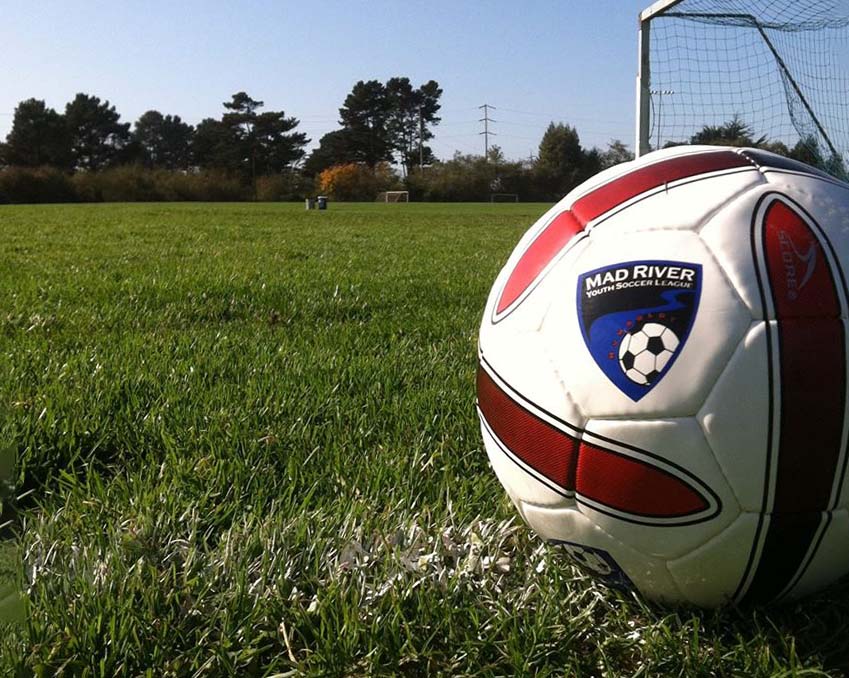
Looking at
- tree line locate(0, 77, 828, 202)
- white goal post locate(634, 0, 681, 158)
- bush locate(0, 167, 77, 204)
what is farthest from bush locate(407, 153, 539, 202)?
white goal post locate(634, 0, 681, 158)

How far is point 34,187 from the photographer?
175 ft

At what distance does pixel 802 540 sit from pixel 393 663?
2.86 feet

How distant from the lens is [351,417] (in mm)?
2900

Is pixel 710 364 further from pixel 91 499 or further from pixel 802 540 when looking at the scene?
pixel 91 499

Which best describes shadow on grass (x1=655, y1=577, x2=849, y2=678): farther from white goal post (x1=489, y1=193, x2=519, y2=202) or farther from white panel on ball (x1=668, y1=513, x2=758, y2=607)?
white goal post (x1=489, y1=193, x2=519, y2=202)

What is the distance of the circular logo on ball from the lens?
1.63 meters

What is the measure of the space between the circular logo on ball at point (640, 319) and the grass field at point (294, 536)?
0.55m

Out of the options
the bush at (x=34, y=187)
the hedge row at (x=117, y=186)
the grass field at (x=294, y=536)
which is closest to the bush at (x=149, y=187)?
the hedge row at (x=117, y=186)

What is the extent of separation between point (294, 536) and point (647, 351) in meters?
0.96

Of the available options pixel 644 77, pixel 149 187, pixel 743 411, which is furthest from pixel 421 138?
pixel 743 411

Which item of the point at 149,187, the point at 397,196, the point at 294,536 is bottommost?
the point at 294,536

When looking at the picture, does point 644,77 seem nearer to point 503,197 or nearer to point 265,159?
point 503,197

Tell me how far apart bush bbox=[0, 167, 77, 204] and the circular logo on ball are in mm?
57852

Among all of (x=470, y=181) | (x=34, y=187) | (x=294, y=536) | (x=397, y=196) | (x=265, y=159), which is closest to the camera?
(x=294, y=536)
